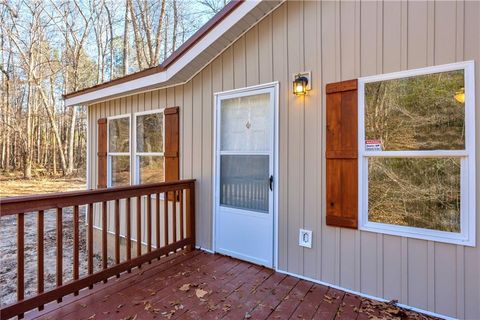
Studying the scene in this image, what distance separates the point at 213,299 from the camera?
8.07 ft

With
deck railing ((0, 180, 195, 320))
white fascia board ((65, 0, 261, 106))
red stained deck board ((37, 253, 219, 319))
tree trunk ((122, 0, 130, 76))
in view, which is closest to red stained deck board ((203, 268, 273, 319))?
red stained deck board ((37, 253, 219, 319))

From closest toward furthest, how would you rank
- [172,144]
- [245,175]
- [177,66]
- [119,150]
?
[245,175] < [177,66] < [172,144] < [119,150]

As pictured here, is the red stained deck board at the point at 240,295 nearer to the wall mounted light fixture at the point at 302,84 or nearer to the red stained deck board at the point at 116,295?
the red stained deck board at the point at 116,295

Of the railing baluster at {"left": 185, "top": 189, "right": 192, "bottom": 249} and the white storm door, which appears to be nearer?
the white storm door

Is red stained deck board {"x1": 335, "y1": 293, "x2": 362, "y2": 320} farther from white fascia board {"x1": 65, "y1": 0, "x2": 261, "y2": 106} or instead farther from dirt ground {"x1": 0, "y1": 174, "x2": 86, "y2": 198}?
dirt ground {"x1": 0, "y1": 174, "x2": 86, "y2": 198}

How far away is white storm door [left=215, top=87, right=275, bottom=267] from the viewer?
126 inches

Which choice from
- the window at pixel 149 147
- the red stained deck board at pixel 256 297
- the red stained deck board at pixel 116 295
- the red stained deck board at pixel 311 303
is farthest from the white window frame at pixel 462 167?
the window at pixel 149 147

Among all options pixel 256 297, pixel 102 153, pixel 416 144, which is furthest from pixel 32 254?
pixel 416 144

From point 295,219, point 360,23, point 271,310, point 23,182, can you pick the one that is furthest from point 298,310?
point 23,182

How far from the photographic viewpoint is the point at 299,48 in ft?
9.68

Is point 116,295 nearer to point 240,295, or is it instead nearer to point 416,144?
point 240,295

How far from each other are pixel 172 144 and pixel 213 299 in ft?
7.94

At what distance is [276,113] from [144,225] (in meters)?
3.08

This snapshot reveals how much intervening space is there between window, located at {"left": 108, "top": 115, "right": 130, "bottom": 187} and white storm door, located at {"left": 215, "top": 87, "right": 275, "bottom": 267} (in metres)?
2.15
